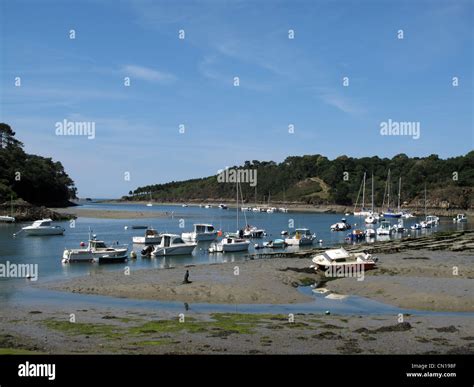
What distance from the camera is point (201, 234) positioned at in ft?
317

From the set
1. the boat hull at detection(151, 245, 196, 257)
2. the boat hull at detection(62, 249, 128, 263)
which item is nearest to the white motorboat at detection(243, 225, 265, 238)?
the boat hull at detection(151, 245, 196, 257)

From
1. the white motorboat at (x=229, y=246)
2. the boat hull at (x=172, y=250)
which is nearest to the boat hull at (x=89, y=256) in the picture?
the boat hull at (x=172, y=250)

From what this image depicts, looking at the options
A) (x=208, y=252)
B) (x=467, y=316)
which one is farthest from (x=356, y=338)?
(x=208, y=252)

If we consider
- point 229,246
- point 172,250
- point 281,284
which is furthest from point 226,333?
point 229,246

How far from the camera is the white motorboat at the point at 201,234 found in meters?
94.9

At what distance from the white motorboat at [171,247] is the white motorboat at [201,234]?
1998 centimetres

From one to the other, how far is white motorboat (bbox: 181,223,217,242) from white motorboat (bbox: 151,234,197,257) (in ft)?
65.6

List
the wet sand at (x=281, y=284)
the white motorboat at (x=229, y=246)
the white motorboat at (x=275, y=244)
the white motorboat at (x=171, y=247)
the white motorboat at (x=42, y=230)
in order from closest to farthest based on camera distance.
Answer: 1. the wet sand at (x=281, y=284)
2. the white motorboat at (x=171, y=247)
3. the white motorboat at (x=229, y=246)
4. the white motorboat at (x=275, y=244)
5. the white motorboat at (x=42, y=230)

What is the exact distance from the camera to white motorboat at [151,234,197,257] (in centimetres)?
Answer: 7025

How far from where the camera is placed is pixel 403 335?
2709cm

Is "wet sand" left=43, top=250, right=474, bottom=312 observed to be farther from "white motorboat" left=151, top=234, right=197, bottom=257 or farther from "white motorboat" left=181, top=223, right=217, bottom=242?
"white motorboat" left=181, top=223, right=217, bottom=242

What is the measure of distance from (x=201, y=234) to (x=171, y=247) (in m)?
25.9

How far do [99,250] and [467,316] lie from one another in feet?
140

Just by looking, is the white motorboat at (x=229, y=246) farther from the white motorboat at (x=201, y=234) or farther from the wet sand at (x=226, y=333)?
the wet sand at (x=226, y=333)
